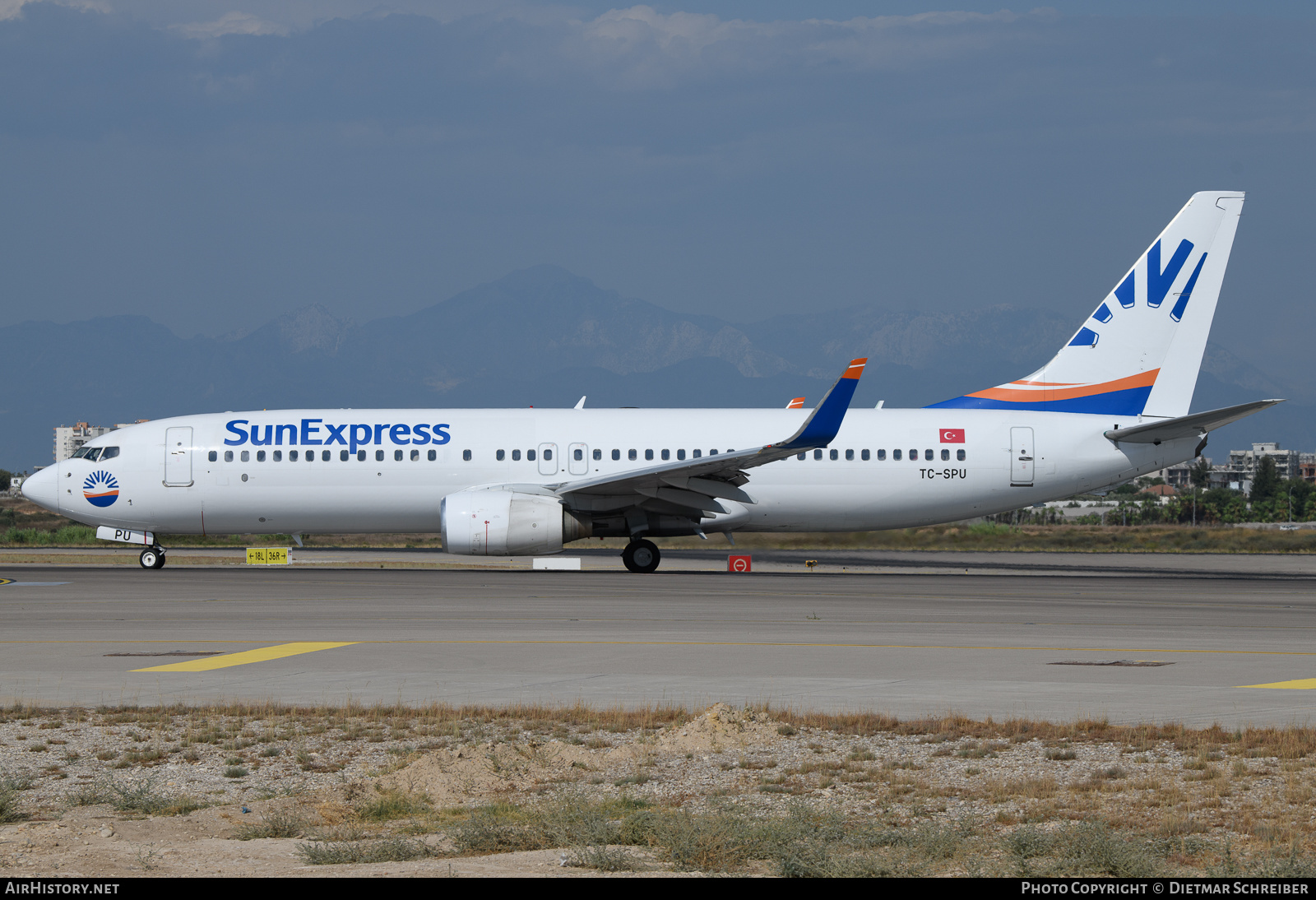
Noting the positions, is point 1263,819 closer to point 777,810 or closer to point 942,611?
point 777,810

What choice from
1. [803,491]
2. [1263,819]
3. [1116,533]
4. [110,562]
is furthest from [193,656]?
[1116,533]

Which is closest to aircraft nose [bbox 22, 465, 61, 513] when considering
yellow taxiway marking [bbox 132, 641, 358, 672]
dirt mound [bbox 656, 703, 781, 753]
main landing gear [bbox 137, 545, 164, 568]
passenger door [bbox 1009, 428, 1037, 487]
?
main landing gear [bbox 137, 545, 164, 568]

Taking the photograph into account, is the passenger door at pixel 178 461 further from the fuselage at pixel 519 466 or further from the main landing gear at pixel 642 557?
the main landing gear at pixel 642 557

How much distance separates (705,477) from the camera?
2988 centimetres

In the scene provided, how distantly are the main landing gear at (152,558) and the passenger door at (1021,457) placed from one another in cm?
2228

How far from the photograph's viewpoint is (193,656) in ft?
50.9

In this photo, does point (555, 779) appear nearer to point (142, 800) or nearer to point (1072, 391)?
point (142, 800)

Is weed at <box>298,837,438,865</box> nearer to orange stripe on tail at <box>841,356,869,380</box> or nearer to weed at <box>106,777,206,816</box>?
weed at <box>106,777,206,816</box>

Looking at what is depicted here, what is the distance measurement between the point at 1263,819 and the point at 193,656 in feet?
41.1

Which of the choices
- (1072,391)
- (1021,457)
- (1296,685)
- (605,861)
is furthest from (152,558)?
(605,861)

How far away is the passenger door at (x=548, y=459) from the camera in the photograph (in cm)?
3148

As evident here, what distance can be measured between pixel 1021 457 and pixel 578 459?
11.6 m

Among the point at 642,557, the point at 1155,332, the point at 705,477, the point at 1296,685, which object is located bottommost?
the point at 1296,685

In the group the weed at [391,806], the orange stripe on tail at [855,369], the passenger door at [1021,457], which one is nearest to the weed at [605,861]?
the weed at [391,806]
